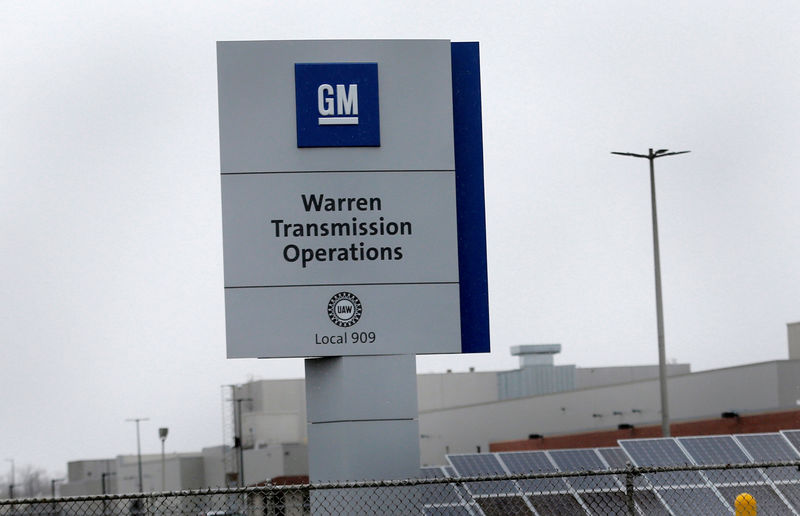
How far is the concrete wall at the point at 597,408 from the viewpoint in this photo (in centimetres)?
4919

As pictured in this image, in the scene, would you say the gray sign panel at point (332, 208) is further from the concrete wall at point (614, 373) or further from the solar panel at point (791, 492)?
the concrete wall at point (614, 373)

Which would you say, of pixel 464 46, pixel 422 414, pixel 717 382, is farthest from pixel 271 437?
pixel 464 46

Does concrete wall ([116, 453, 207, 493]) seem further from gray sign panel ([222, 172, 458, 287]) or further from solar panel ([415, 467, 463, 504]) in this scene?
gray sign panel ([222, 172, 458, 287])

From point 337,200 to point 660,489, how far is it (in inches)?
222

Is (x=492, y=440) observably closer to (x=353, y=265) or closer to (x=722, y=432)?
(x=722, y=432)

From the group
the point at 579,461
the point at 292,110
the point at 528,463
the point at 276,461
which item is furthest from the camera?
the point at 276,461

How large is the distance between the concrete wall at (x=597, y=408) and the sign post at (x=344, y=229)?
31488 mm

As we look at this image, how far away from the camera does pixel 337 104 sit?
17969 mm

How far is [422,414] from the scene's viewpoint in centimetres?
8575

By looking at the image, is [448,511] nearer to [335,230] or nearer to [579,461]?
[335,230]

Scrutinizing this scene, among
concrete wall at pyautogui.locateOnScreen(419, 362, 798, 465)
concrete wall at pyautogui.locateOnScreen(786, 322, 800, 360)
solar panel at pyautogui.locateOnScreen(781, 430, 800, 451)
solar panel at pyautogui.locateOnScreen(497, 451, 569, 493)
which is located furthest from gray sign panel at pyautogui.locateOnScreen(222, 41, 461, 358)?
concrete wall at pyautogui.locateOnScreen(786, 322, 800, 360)

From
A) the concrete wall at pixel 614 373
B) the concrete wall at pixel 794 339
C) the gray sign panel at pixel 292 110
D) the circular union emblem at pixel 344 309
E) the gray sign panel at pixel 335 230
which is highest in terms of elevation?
the gray sign panel at pixel 292 110

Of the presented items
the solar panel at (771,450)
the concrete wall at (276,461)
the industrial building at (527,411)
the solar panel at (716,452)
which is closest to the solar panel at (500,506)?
the solar panel at (716,452)

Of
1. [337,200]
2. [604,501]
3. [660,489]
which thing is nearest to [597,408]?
[660,489]
